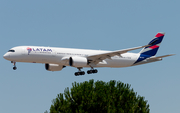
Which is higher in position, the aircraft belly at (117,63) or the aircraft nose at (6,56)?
the aircraft nose at (6,56)

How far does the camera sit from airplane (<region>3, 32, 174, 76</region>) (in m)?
61.4

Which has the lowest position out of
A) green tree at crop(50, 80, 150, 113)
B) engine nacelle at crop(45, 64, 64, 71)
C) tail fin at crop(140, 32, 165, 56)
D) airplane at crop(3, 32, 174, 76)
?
green tree at crop(50, 80, 150, 113)

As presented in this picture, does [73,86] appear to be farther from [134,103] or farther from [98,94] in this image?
[134,103]

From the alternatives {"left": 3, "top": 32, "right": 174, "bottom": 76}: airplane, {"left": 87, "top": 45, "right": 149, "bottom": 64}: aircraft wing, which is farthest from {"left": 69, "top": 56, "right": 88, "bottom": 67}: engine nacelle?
{"left": 87, "top": 45, "right": 149, "bottom": 64}: aircraft wing

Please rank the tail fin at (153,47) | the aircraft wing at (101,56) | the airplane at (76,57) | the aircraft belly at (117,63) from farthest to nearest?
the tail fin at (153,47), the aircraft belly at (117,63), the aircraft wing at (101,56), the airplane at (76,57)

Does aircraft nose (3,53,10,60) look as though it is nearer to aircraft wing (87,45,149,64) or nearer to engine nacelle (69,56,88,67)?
engine nacelle (69,56,88,67)

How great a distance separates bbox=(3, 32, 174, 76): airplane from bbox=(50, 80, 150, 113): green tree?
11.0 feet

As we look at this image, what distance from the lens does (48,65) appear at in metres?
69.4

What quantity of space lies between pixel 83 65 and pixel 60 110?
27.8 ft

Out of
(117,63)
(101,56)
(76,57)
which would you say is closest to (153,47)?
(117,63)

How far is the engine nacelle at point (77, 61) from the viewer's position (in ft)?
207

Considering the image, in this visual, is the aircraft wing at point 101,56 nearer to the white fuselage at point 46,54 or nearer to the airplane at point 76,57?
the airplane at point 76,57

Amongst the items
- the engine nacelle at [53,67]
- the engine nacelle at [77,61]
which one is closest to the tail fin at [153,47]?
the engine nacelle at [77,61]

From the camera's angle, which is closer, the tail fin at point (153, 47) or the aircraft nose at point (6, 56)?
the aircraft nose at point (6, 56)
